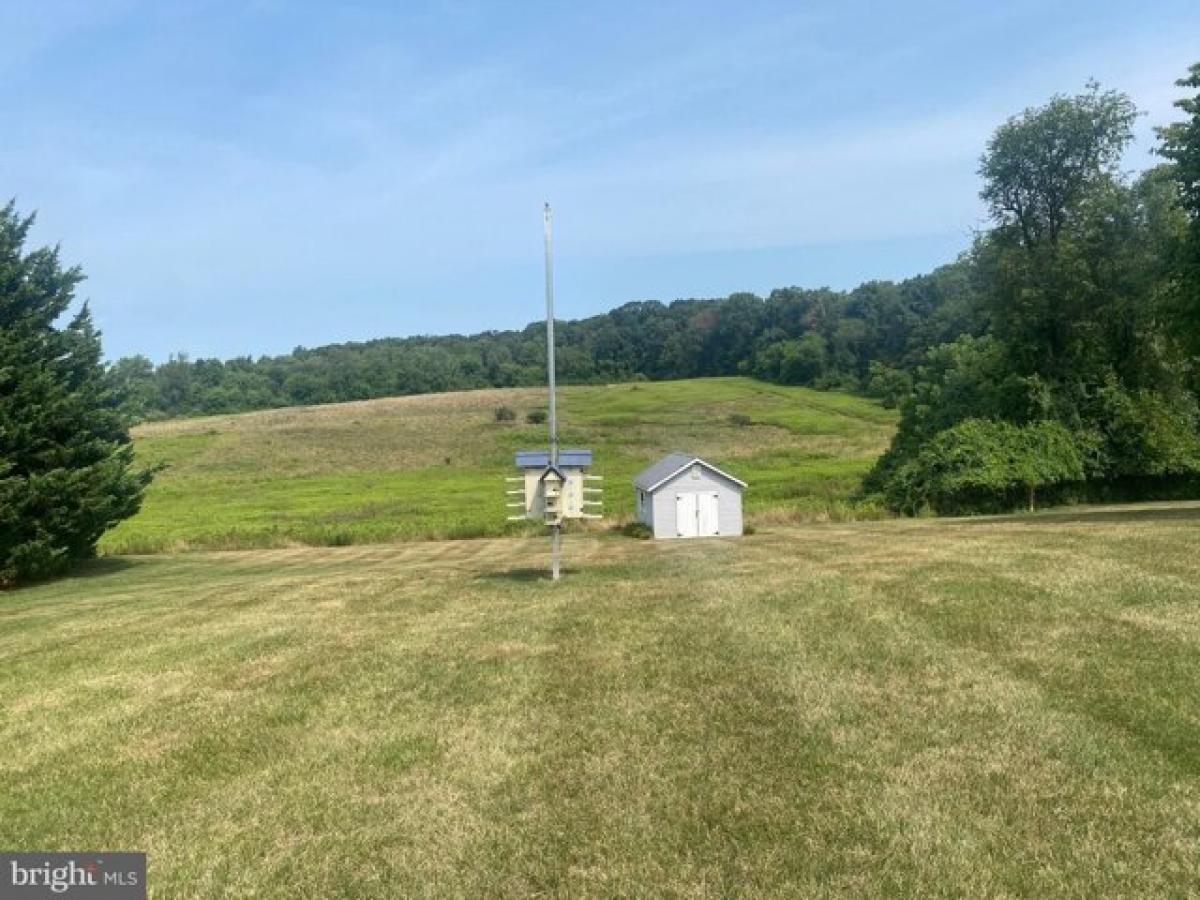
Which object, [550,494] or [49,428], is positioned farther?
[49,428]

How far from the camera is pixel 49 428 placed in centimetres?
2673

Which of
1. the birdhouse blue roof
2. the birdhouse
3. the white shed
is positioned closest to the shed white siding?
the white shed

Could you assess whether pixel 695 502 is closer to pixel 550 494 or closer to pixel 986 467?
pixel 986 467

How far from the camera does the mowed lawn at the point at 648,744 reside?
4.86 m

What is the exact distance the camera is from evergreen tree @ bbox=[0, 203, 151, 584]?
82.9 feet

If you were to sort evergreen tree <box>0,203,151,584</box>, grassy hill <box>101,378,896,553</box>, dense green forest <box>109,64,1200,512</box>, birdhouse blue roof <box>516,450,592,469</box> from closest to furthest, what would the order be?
birdhouse blue roof <box>516,450,592,469</box> < evergreen tree <box>0,203,151,584</box> < dense green forest <box>109,64,1200,512</box> < grassy hill <box>101,378,896,553</box>

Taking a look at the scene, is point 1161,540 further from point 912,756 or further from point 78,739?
point 78,739

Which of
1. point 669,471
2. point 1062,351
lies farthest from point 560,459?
point 1062,351

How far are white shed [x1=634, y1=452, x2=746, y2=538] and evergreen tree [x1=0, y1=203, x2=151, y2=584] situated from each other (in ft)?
78.0

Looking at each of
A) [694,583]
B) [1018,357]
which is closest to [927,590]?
[694,583]

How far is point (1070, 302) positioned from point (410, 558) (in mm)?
34988

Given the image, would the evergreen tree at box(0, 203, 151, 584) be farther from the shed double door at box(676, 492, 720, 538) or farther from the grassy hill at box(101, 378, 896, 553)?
the shed double door at box(676, 492, 720, 538)

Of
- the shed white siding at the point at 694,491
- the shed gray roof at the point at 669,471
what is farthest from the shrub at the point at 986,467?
the shed white siding at the point at 694,491

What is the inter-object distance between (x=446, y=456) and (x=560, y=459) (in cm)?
6918
